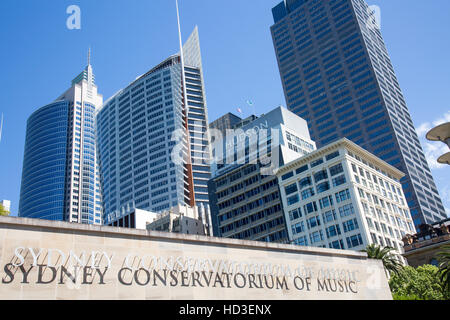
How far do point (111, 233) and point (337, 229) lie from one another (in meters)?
82.1

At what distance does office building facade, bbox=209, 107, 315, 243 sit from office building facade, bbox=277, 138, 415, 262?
532 centimetres

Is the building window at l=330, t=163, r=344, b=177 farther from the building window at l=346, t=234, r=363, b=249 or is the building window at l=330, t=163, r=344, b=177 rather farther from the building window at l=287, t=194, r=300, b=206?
the building window at l=346, t=234, r=363, b=249

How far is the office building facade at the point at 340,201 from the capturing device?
96.3 metres

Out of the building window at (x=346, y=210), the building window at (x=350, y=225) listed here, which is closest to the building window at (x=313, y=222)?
the building window at (x=346, y=210)

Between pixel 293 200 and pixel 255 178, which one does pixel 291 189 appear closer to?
pixel 293 200

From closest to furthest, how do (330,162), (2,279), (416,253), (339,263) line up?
(2,279), (339,263), (416,253), (330,162)

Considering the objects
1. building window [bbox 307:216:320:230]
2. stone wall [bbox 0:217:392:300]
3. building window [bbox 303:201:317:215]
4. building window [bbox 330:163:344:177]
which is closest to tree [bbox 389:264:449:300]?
stone wall [bbox 0:217:392:300]

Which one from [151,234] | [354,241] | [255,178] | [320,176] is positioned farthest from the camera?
[255,178]

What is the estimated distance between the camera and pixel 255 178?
120m

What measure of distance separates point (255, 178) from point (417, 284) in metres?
62.6

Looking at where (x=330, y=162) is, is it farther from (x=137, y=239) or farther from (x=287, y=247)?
(x=137, y=239)

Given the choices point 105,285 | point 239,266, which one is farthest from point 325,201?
point 105,285

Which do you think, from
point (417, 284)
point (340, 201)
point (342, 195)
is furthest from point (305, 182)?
point (417, 284)

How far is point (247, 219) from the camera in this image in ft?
388
